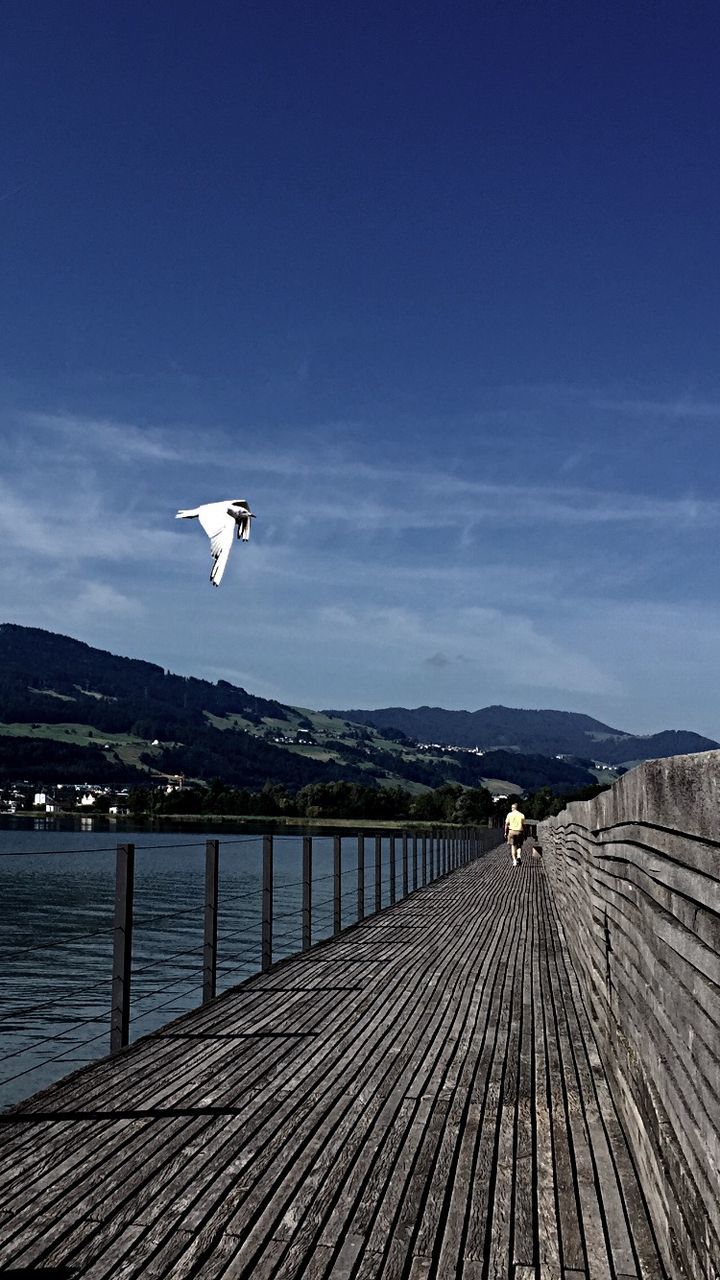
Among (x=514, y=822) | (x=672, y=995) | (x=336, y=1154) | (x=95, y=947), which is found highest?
(x=672, y=995)

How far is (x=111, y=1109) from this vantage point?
410cm

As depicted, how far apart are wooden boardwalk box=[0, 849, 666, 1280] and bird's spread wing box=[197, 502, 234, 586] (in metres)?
2.61

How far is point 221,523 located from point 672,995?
16.2 ft

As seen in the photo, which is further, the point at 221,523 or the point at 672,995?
the point at 221,523

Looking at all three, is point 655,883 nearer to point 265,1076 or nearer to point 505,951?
point 265,1076

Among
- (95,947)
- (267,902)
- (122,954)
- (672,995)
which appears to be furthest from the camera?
(95,947)

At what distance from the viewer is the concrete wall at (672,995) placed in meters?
2.28

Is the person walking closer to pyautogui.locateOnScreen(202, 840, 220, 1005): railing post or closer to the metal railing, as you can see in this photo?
the metal railing

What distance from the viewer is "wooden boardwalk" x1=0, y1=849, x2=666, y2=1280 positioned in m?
2.75

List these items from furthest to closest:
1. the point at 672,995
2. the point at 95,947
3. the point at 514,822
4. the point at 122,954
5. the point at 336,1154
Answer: the point at 514,822
the point at 95,947
the point at 122,954
the point at 336,1154
the point at 672,995

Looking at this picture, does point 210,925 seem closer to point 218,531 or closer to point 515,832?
point 218,531

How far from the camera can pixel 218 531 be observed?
6.98 m

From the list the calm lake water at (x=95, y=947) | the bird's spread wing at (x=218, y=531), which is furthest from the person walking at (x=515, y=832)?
the bird's spread wing at (x=218, y=531)

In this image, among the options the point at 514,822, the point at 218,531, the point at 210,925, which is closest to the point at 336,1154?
the point at 210,925
